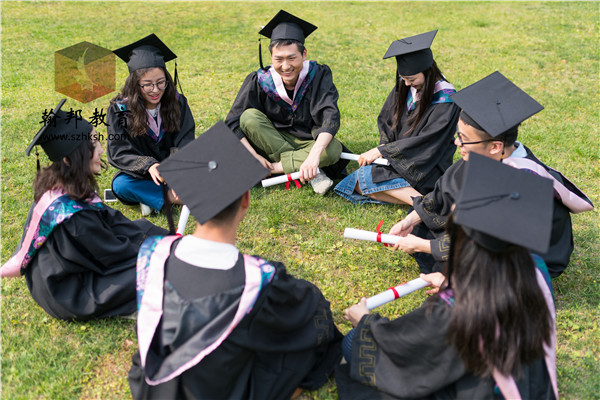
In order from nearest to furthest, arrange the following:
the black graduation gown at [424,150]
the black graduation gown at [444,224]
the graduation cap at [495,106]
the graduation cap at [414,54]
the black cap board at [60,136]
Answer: the black cap board at [60,136], the graduation cap at [495,106], the black graduation gown at [444,224], the graduation cap at [414,54], the black graduation gown at [424,150]

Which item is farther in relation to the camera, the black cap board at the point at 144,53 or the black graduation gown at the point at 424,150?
the black graduation gown at the point at 424,150

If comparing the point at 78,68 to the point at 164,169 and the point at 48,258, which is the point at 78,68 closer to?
the point at 48,258

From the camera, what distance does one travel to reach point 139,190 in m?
4.69

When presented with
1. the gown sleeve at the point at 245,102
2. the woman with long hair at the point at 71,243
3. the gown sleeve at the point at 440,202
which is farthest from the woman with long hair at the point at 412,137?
the woman with long hair at the point at 71,243

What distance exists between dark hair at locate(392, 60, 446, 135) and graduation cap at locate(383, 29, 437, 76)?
0.34 feet

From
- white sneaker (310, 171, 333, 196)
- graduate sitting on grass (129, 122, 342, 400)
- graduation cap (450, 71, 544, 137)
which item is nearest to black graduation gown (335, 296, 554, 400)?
graduate sitting on grass (129, 122, 342, 400)

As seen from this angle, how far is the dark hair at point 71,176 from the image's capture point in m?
3.28

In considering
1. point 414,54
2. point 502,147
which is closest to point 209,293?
point 502,147

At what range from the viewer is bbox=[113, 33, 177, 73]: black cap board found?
446cm

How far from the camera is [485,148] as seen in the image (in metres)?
3.61

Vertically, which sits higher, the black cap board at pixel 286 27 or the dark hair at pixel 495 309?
the black cap board at pixel 286 27

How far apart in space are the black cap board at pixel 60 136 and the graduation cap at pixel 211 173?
1062 millimetres

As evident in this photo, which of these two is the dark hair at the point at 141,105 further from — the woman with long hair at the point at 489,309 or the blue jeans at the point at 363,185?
the woman with long hair at the point at 489,309

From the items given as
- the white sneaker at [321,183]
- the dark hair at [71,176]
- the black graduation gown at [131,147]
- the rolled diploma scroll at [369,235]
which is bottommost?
the white sneaker at [321,183]
